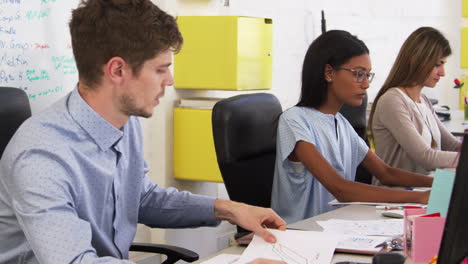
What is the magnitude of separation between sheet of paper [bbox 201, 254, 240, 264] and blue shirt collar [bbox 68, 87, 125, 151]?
0.35 meters

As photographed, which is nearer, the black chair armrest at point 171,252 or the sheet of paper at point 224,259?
the sheet of paper at point 224,259

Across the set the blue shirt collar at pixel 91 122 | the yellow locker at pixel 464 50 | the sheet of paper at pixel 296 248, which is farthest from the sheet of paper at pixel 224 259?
the yellow locker at pixel 464 50

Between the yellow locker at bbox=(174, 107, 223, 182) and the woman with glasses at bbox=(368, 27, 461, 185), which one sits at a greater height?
the woman with glasses at bbox=(368, 27, 461, 185)

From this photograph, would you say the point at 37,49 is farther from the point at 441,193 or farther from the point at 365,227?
the point at 441,193

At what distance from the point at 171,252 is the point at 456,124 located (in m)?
2.38

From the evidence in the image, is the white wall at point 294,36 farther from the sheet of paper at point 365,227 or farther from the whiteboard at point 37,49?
the sheet of paper at point 365,227

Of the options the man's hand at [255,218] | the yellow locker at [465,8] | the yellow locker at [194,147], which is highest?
the yellow locker at [465,8]

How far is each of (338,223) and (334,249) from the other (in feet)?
0.92

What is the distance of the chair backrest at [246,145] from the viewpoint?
2051 millimetres

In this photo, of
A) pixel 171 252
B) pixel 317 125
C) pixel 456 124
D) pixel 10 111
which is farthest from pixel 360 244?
pixel 456 124

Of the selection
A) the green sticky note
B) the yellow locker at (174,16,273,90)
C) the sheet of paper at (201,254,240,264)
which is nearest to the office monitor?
the green sticky note

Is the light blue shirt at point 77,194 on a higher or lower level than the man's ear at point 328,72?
lower

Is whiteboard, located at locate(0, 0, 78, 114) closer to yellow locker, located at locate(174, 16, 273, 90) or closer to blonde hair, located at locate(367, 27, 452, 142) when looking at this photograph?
yellow locker, located at locate(174, 16, 273, 90)

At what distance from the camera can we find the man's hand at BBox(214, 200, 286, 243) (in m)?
1.60
